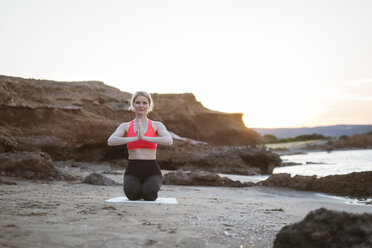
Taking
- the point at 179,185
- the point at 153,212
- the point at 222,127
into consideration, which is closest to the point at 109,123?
the point at 179,185

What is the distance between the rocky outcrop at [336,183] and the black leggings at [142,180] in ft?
13.5

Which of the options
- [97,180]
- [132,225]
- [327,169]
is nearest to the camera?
[132,225]

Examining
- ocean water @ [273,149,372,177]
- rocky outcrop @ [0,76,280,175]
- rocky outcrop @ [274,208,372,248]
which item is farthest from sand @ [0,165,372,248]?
ocean water @ [273,149,372,177]

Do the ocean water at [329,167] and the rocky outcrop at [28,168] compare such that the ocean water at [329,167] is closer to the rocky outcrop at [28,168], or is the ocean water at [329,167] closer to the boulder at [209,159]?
the boulder at [209,159]

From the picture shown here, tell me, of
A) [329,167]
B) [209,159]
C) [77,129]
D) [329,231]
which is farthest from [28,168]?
[329,167]

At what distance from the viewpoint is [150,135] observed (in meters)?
5.88

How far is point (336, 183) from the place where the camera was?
8406 millimetres

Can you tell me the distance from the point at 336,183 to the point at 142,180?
15.8 feet

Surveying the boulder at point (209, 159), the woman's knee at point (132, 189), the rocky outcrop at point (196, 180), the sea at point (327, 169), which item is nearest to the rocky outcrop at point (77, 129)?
the boulder at point (209, 159)

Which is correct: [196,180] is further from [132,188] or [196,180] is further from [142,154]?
[132,188]

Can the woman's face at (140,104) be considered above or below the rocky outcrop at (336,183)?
above

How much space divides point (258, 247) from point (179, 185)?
6.06 m

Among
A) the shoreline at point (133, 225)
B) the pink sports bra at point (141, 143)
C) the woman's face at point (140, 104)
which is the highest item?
the woman's face at point (140, 104)

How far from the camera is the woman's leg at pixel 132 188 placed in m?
5.70
